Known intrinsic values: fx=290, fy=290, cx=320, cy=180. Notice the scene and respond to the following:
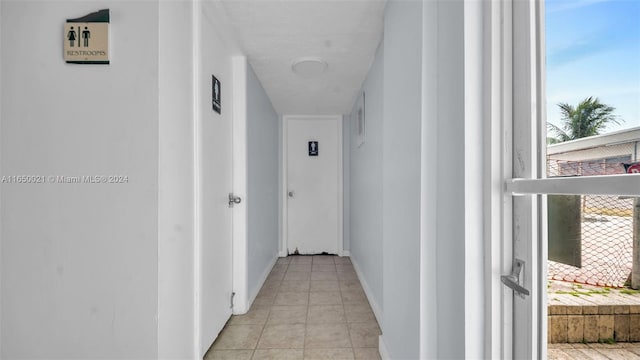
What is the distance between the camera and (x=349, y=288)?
296 centimetres

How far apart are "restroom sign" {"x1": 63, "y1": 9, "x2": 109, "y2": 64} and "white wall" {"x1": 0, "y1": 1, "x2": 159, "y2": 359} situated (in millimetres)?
29

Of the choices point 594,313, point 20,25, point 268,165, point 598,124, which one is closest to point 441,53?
point 598,124

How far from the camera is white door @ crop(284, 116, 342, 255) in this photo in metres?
4.42

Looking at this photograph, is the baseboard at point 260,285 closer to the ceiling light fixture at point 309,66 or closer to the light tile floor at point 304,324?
the light tile floor at point 304,324

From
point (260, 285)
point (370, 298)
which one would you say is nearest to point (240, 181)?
point (260, 285)

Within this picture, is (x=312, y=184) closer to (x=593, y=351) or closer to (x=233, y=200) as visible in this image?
(x=233, y=200)

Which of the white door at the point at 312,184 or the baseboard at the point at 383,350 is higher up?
the white door at the point at 312,184

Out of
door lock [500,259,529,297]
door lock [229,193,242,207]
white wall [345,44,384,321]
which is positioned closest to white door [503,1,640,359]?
door lock [500,259,529,297]

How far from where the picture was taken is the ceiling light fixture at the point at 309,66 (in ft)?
8.38

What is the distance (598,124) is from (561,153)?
90mm

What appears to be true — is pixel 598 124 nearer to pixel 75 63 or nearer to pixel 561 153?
pixel 561 153

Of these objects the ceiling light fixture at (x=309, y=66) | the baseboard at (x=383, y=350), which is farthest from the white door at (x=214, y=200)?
the baseboard at (x=383, y=350)

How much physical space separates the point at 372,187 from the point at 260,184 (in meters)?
1.19

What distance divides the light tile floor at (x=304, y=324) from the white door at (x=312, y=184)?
3.66ft
